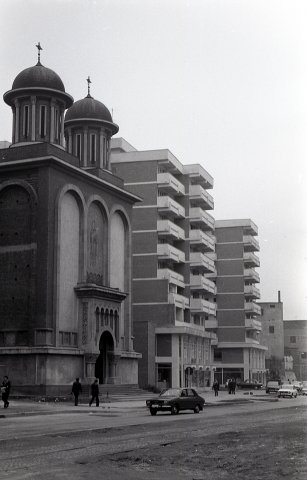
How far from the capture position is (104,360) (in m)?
52.6

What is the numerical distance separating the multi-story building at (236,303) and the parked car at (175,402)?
59.4 m

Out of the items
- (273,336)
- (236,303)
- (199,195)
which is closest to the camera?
(199,195)

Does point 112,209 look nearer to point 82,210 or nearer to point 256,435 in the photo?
point 82,210

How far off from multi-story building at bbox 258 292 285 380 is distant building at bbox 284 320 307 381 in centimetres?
1955

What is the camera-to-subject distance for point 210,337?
254ft

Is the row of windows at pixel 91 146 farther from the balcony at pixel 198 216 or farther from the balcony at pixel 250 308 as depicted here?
the balcony at pixel 250 308

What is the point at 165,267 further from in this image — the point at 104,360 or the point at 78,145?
the point at 104,360

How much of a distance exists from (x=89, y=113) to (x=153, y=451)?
44417 millimetres

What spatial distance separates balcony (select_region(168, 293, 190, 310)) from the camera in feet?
226

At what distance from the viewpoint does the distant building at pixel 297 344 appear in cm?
14773

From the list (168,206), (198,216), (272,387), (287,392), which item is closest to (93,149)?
Answer: (168,206)

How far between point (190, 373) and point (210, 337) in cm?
707

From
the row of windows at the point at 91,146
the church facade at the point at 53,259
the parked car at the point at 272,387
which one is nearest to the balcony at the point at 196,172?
the row of windows at the point at 91,146

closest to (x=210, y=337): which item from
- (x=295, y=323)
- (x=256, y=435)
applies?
(x=256, y=435)
